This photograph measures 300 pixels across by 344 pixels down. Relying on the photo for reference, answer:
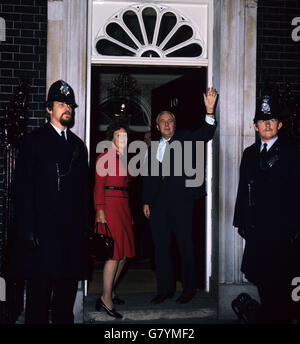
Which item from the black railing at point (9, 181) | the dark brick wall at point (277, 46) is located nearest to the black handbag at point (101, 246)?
the black railing at point (9, 181)

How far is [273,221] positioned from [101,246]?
66.4 inches

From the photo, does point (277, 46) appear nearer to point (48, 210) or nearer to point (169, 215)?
point (169, 215)

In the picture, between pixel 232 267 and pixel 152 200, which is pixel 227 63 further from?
pixel 232 267

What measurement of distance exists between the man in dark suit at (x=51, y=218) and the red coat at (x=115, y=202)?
3.22 feet

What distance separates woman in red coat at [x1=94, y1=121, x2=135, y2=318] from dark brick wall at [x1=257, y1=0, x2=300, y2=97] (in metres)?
1.82

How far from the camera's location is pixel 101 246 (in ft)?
15.0

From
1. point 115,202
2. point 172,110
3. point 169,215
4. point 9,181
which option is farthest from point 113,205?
point 172,110

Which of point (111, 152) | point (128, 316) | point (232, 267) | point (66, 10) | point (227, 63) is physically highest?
point (66, 10)

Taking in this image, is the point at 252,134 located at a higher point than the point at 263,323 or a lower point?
higher

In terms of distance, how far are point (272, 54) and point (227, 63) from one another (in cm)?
59

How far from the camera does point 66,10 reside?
5.15m
